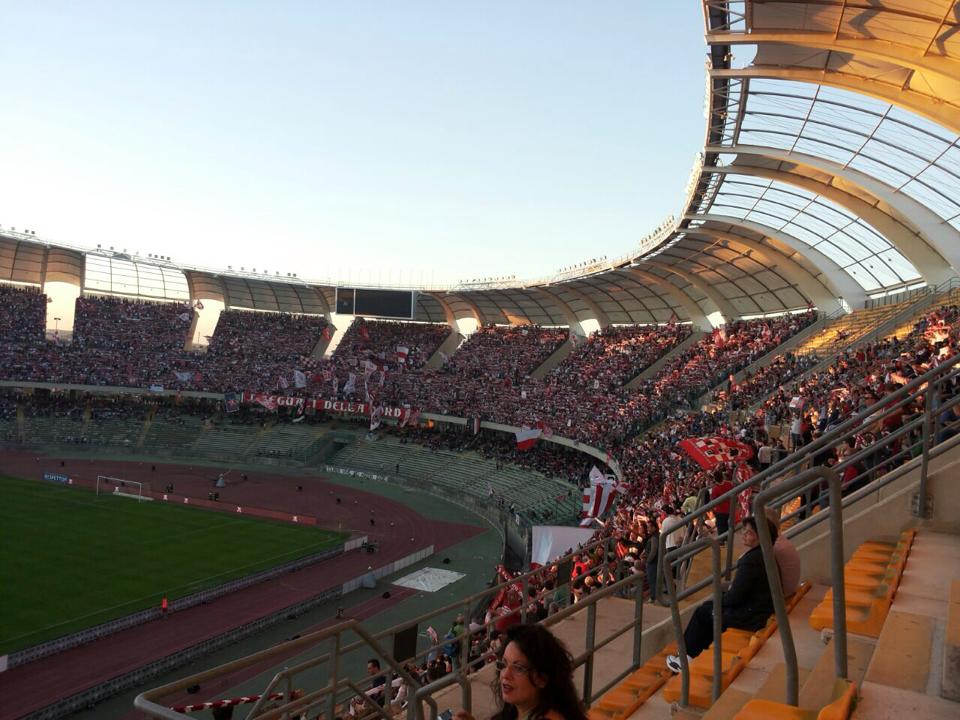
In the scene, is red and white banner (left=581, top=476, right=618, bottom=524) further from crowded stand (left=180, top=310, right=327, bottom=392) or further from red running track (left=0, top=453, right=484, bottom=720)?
crowded stand (left=180, top=310, right=327, bottom=392)

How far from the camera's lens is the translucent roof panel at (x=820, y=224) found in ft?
99.6

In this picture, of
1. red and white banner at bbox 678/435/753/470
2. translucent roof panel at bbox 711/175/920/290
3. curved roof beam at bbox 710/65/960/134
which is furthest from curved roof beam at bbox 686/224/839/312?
red and white banner at bbox 678/435/753/470

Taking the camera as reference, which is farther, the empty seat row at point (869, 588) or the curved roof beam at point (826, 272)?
the curved roof beam at point (826, 272)

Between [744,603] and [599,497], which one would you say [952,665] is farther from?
[599,497]

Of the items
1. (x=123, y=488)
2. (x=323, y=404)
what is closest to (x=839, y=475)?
(x=123, y=488)

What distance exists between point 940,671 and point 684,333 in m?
47.0

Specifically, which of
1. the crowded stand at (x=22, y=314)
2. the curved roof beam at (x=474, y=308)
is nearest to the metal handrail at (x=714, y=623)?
the curved roof beam at (x=474, y=308)

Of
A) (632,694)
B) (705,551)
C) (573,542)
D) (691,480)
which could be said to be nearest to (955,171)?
(691,480)

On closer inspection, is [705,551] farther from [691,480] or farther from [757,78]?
[757,78]

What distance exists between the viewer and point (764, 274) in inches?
1639

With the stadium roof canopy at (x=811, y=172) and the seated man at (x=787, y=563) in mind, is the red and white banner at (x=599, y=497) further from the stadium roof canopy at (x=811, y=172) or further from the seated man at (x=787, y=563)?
the seated man at (x=787, y=563)

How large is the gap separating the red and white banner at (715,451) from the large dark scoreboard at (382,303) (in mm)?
48111

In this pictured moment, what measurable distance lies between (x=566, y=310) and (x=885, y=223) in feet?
102

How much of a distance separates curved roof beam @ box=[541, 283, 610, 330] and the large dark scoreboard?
13.9 metres
